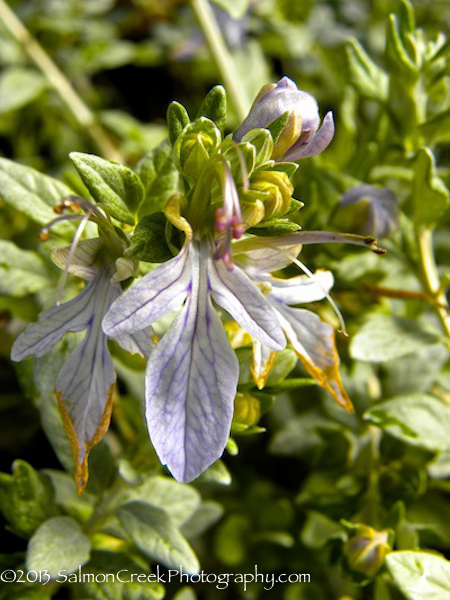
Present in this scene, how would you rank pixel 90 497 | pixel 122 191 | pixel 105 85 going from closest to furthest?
pixel 122 191 → pixel 90 497 → pixel 105 85

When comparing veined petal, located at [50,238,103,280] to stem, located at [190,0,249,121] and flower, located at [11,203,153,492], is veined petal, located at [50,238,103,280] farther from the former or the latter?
stem, located at [190,0,249,121]

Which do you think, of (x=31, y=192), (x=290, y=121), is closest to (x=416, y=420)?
(x=290, y=121)

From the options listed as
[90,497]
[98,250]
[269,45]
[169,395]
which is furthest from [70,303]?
[269,45]

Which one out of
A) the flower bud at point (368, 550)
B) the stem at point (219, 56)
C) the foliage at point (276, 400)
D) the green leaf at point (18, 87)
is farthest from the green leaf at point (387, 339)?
the green leaf at point (18, 87)

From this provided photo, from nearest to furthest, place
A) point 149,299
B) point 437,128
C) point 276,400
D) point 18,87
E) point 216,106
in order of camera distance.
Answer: point 149,299 < point 216,106 < point 437,128 < point 276,400 < point 18,87

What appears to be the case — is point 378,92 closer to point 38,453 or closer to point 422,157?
point 422,157

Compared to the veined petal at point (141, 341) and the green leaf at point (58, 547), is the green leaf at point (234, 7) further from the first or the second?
the green leaf at point (58, 547)

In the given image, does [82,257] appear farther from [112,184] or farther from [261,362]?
[261,362]
